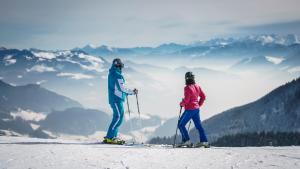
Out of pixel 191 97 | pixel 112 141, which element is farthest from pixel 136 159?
pixel 112 141

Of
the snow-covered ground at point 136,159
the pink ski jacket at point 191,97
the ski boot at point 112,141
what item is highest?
the pink ski jacket at point 191,97

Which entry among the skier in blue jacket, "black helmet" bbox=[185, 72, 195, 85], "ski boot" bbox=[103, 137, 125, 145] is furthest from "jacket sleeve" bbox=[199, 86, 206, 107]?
"ski boot" bbox=[103, 137, 125, 145]

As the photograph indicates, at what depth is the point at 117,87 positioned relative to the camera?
17219 millimetres

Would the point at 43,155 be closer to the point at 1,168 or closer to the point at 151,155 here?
the point at 1,168

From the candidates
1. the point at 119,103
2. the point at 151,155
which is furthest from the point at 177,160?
the point at 119,103

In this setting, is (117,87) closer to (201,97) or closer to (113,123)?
(113,123)

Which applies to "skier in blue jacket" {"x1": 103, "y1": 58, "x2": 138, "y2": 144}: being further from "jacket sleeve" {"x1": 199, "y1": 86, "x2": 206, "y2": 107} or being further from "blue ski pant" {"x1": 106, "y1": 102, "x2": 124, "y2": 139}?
"jacket sleeve" {"x1": 199, "y1": 86, "x2": 206, "y2": 107}

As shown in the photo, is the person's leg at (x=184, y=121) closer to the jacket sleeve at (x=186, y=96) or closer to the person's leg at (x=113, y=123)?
the jacket sleeve at (x=186, y=96)

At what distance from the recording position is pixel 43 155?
1180cm

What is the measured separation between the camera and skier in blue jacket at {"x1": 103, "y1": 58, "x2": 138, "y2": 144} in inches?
677

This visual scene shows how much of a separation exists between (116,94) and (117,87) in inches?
14.6

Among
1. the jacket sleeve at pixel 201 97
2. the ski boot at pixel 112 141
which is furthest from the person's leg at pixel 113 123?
the jacket sleeve at pixel 201 97

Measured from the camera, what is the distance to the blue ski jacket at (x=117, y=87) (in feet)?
56.3

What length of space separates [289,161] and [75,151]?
7.23 m
